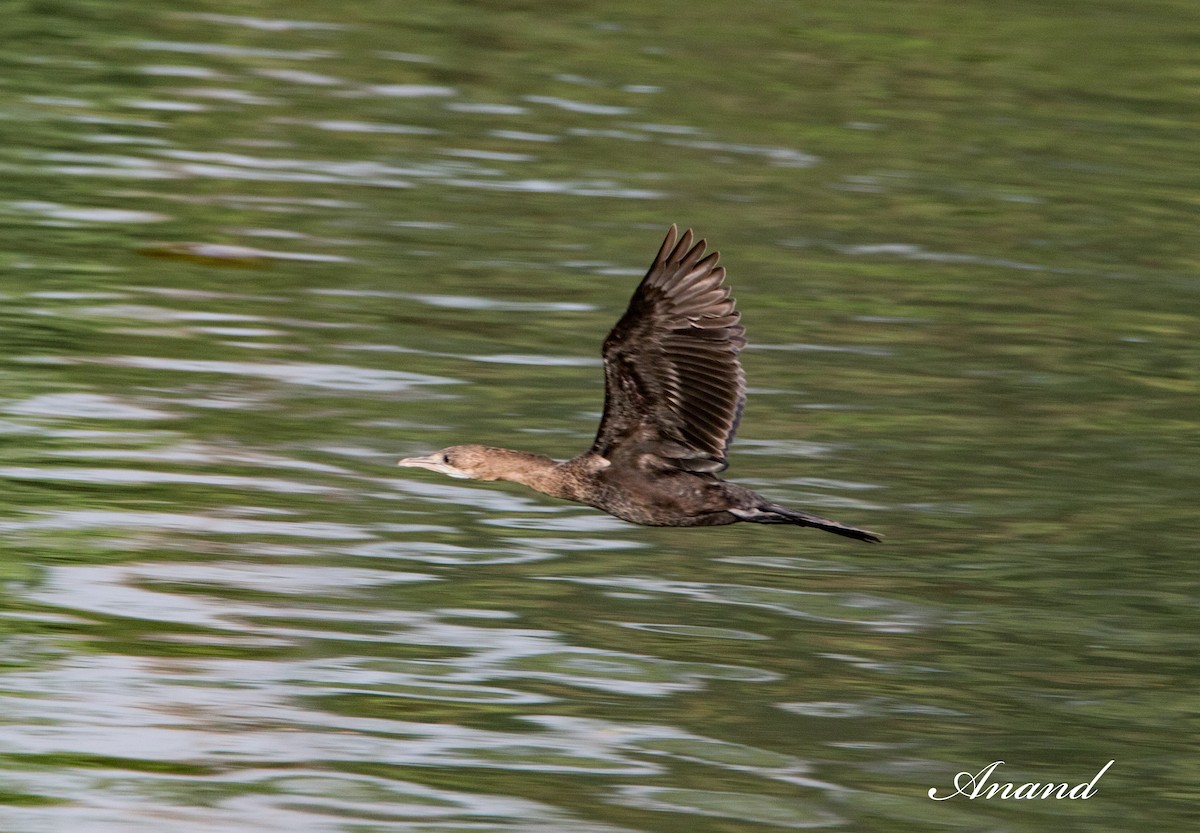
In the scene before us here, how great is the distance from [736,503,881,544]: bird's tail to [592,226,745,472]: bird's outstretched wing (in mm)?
257

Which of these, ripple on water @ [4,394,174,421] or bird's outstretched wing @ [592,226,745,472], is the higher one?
bird's outstretched wing @ [592,226,745,472]

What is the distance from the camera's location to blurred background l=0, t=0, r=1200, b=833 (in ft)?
27.5

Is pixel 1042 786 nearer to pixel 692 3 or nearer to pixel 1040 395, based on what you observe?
pixel 1040 395

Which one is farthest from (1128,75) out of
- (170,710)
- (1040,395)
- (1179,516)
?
(170,710)

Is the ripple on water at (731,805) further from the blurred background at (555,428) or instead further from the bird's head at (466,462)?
the bird's head at (466,462)

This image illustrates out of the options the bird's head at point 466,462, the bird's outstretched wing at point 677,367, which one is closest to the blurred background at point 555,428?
the bird's head at point 466,462

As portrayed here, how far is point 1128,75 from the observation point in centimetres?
2225

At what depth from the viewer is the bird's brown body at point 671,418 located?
880cm
